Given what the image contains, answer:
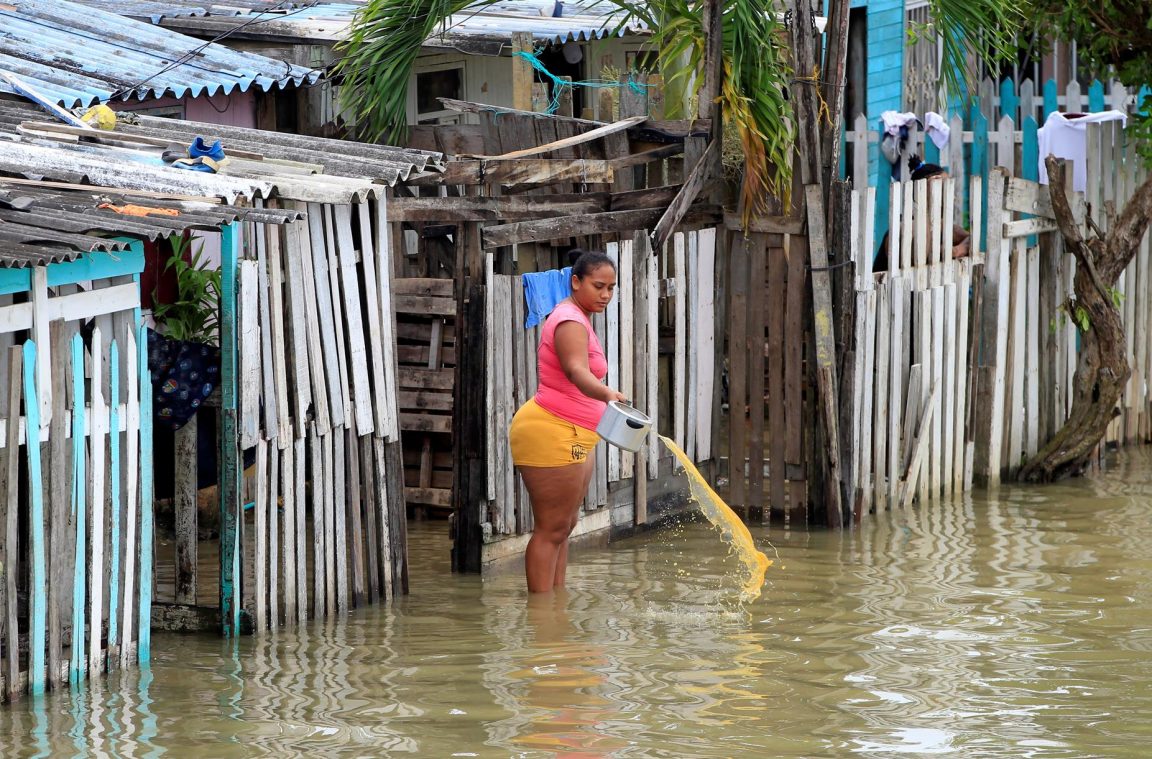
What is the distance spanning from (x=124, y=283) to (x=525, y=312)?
2.52 m

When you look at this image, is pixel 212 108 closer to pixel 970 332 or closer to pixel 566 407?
pixel 566 407

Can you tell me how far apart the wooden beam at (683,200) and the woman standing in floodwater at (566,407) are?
164 centimetres

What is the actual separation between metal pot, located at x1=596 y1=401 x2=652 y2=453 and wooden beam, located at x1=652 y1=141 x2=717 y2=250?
2067 millimetres

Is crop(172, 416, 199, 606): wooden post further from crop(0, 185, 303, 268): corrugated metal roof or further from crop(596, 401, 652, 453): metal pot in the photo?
crop(596, 401, 652, 453): metal pot

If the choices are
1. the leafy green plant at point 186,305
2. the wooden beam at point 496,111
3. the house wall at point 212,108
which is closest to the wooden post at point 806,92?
the wooden beam at point 496,111

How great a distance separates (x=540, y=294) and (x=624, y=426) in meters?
1.36

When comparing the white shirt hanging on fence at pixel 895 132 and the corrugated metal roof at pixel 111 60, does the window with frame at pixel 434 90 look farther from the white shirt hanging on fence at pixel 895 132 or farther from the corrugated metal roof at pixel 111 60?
the white shirt hanging on fence at pixel 895 132

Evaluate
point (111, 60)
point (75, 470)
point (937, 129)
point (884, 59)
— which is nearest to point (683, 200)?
point (111, 60)

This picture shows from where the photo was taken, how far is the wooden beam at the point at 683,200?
30.9 ft

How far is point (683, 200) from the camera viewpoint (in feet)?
31.4

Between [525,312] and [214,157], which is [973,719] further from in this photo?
[214,157]

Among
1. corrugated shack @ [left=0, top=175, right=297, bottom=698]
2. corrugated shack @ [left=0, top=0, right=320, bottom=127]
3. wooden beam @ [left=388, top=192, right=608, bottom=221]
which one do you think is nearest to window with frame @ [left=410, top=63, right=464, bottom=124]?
corrugated shack @ [left=0, top=0, right=320, bottom=127]

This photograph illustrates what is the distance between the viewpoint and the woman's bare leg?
25.9ft

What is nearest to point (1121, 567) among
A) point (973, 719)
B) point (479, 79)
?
point (973, 719)
